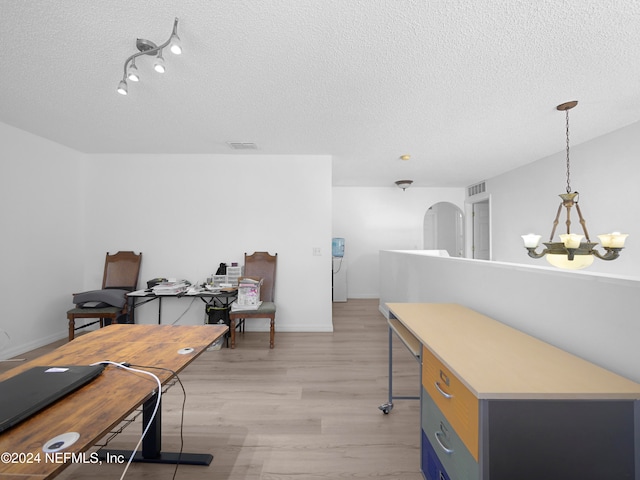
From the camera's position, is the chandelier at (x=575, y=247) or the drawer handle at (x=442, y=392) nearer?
the drawer handle at (x=442, y=392)

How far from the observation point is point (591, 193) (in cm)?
363

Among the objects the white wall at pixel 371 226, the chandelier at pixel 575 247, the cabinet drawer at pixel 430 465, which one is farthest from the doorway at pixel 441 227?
the cabinet drawer at pixel 430 465

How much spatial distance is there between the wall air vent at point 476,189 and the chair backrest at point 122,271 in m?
6.63

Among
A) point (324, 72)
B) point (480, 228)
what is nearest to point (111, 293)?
point (324, 72)

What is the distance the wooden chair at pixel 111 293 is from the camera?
10.5ft

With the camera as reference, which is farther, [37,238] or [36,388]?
[37,238]

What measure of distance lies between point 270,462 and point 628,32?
11.1 feet

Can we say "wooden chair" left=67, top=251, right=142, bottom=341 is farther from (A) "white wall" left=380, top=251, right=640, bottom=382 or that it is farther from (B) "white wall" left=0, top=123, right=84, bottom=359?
(A) "white wall" left=380, top=251, right=640, bottom=382

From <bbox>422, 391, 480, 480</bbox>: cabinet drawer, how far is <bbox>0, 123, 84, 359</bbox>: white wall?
4.29 m

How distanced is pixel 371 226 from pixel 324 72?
4661mm

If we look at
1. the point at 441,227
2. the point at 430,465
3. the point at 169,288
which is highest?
the point at 441,227

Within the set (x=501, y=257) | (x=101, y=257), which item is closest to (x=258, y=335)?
(x=101, y=257)

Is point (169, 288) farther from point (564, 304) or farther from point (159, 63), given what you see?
point (564, 304)

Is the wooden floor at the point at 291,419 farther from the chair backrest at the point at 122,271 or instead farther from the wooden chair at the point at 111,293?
the chair backrest at the point at 122,271
